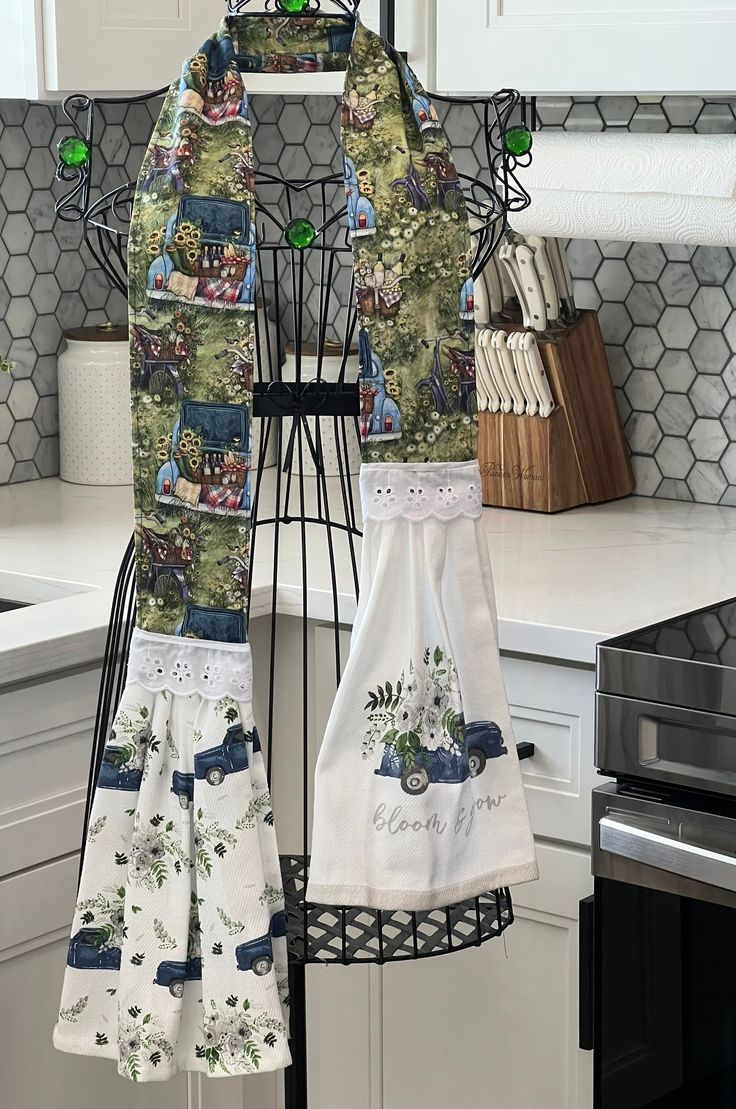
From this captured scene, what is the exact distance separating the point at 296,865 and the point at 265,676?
0.56 metres

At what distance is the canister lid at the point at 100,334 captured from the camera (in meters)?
2.31

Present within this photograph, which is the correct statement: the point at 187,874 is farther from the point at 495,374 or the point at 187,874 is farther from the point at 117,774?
the point at 495,374

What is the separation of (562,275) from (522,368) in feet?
0.54

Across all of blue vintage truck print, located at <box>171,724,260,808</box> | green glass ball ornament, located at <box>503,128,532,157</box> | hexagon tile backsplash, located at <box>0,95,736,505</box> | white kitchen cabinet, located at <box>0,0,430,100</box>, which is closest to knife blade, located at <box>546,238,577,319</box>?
hexagon tile backsplash, located at <box>0,95,736,505</box>

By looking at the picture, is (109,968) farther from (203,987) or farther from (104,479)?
(104,479)

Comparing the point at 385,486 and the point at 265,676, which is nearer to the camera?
the point at 385,486

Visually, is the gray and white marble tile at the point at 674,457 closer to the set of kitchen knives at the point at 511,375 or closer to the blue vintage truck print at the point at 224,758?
the set of kitchen knives at the point at 511,375

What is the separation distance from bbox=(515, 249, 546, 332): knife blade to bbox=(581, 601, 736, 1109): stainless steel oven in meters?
0.69

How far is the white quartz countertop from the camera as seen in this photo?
1.58 metres

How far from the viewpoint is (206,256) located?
1040 mm

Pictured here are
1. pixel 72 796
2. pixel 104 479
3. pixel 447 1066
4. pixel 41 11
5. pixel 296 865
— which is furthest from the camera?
pixel 104 479

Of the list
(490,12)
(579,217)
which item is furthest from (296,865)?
(490,12)

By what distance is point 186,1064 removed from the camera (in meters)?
1.08

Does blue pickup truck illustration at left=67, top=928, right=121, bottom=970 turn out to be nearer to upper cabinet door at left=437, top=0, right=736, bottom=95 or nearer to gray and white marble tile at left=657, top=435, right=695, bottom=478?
upper cabinet door at left=437, top=0, right=736, bottom=95
